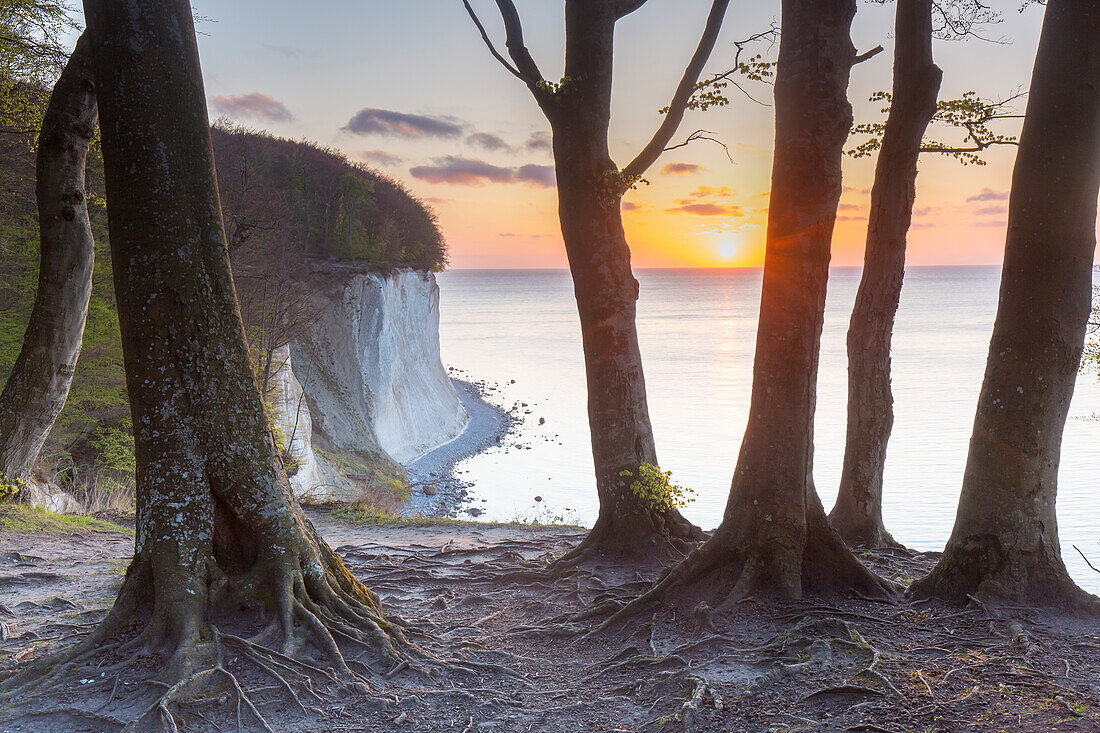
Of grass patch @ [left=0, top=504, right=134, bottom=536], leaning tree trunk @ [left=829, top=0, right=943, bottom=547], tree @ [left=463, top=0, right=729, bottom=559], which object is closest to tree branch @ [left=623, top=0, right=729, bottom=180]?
tree @ [left=463, top=0, right=729, bottom=559]

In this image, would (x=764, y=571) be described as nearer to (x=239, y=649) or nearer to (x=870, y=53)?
(x=239, y=649)

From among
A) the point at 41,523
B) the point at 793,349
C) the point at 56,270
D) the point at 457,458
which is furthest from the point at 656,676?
the point at 457,458

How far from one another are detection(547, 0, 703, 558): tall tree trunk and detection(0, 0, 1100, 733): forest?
3 centimetres

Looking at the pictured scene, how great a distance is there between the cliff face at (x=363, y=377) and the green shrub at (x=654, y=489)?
19507 mm

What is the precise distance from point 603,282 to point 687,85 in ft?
8.46

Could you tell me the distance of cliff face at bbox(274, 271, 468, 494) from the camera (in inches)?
1153

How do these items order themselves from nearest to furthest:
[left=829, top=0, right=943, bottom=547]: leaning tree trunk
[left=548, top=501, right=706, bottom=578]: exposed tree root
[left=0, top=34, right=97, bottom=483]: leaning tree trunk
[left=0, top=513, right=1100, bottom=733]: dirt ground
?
[left=0, top=513, right=1100, bottom=733]: dirt ground, [left=548, top=501, right=706, bottom=578]: exposed tree root, [left=829, top=0, right=943, bottom=547]: leaning tree trunk, [left=0, top=34, right=97, bottom=483]: leaning tree trunk

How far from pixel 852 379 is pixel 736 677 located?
212 inches

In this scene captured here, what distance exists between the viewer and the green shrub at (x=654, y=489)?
7.88 m

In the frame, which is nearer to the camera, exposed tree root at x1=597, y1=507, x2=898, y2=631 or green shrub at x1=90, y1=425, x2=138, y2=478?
exposed tree root at x1=597, y1=507, x2=898, y2=631

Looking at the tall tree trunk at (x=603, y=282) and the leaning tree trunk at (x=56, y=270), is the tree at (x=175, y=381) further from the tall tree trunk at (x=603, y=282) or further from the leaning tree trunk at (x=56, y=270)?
the leaning tree trunk at (x=56, y=270)

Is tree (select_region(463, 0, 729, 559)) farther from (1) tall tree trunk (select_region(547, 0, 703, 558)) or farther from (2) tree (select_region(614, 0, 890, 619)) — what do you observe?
(2) tree (select_region(614, 0, 890, 619))

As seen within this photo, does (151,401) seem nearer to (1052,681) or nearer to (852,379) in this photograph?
(1052,681)

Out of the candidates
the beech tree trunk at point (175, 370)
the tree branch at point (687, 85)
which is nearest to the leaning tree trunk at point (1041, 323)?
the tree branch at point (687, 85)
